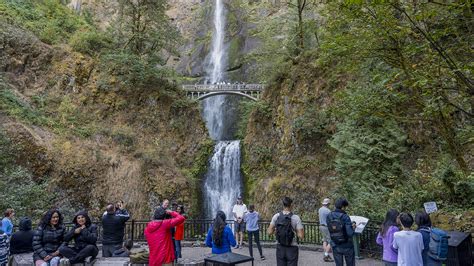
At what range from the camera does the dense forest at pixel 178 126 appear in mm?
13078

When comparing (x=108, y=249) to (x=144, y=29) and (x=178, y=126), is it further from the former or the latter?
(x=144, y=29)

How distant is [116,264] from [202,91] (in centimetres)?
2621

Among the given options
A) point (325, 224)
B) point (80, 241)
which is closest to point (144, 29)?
point (325, 224)

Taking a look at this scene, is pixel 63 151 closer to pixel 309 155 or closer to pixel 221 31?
pixel 309 155

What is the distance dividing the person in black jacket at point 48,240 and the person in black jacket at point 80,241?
0.15 meters

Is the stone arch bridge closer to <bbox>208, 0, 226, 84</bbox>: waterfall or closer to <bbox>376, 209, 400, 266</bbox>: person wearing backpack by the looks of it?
<bbox>208, 0, 226, 84</bbox>: waterfall

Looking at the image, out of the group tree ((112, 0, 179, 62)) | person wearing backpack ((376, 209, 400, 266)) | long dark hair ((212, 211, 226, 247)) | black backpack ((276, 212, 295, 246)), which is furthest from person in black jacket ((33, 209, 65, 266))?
tree ((112, 0, 179, 62))

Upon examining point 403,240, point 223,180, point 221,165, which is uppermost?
point 221,165

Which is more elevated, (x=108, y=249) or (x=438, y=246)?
(x=438, y=246)

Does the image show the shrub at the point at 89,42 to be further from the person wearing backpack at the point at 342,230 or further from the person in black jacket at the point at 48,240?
the person wearing backpack at the point at 342,230

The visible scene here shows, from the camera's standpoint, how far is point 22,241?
334 inches

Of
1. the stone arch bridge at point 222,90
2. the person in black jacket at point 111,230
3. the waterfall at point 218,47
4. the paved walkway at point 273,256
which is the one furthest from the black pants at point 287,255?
the waterfall at point 218,47

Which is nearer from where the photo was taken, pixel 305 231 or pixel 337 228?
pixel 337 228

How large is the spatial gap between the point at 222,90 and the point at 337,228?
27083mm
